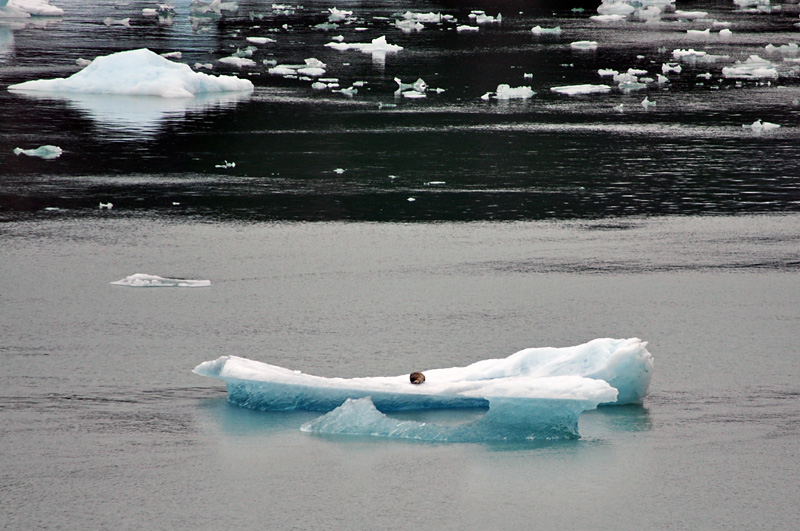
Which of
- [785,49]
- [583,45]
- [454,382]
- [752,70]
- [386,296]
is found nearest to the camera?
[454,382]

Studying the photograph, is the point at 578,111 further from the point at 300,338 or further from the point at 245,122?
the point at 300,338

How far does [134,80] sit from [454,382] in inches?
551

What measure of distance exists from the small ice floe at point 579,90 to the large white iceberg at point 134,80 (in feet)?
19.4

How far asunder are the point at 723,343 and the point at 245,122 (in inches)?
392

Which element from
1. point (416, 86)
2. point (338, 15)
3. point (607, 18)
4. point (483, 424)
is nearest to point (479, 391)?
point (483, 424)

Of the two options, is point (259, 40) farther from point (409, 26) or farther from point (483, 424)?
point (483, 424)

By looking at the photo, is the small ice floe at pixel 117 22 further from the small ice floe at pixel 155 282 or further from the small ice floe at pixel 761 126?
the small ice floe at pixel 155 282

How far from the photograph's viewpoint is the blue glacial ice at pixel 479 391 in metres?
5.80

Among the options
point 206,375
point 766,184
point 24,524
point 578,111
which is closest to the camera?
point 24,524

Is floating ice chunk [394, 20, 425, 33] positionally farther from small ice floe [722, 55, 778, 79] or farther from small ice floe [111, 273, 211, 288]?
small ice floe [111, 273, 211, 288]

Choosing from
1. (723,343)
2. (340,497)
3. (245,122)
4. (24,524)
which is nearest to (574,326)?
(723,343)

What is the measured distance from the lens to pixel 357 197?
11.4 metres

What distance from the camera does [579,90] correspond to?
19.8 m

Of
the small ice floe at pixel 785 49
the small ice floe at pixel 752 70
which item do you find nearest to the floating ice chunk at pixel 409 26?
the small ice floe at pixel 785 49
